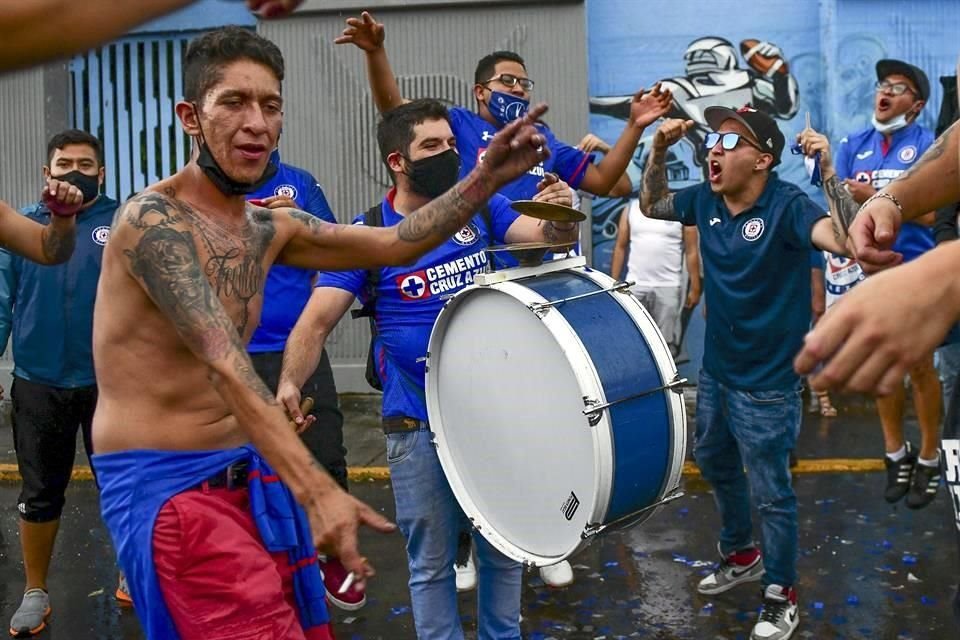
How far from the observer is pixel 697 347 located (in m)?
10.7

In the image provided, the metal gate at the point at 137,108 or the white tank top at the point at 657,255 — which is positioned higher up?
the metal gate at the point at 137,108

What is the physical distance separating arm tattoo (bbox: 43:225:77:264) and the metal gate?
6482 millimetres

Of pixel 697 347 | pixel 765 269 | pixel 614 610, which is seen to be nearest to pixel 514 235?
pixel 765 269

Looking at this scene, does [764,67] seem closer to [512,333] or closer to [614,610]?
[614,610]

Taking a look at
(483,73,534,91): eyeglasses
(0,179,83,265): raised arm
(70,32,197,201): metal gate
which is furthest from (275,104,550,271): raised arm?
(70,32,197,201): metal gate

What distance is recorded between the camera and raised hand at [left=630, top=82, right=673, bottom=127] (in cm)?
540

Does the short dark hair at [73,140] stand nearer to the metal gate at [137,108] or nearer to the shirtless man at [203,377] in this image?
the shirtless man at [203,377]

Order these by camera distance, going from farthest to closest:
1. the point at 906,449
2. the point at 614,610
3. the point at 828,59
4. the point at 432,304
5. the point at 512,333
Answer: the point at 828,59, the point at 906,449, the point at 614,610, the point at 432,304, the point at 512,333

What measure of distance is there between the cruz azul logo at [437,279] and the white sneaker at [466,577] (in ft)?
6.24

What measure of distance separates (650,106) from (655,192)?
63 centimetres

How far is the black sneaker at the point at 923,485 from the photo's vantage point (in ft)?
21.8

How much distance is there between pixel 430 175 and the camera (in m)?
4.61

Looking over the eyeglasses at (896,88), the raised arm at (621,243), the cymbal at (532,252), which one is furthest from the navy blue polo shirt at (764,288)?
the raised arm at (621,243)

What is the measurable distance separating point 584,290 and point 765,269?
129cm
